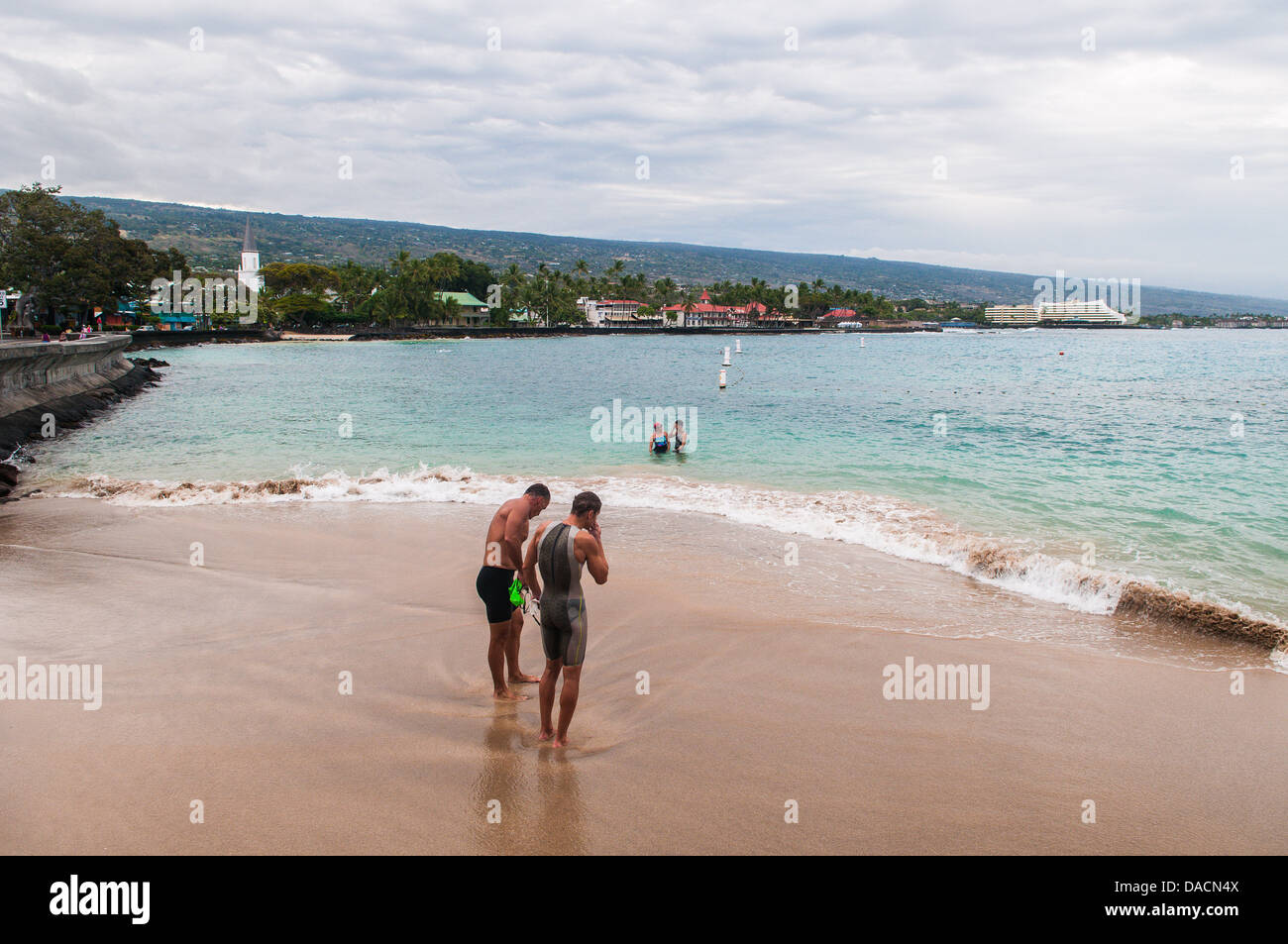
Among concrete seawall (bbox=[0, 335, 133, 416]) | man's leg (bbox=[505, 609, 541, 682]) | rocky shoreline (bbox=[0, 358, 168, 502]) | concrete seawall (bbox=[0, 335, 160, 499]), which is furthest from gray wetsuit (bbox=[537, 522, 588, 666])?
concrete seawall (bbox=[0, 335, 133, 416])

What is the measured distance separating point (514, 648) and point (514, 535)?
1071mm

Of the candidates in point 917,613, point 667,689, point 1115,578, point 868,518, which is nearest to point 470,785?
point 667,689

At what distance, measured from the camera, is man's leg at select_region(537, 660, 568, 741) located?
539 centimetres

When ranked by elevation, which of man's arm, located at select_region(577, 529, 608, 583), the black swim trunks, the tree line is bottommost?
the black swim trunks

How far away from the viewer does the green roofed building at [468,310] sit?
463 feet

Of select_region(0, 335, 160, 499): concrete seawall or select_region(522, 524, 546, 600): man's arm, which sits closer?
select_region(522, 524, 546, 600): man's arm

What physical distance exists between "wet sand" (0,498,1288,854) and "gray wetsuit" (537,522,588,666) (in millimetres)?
757

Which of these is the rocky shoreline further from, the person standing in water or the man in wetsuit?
the man in wetsuit

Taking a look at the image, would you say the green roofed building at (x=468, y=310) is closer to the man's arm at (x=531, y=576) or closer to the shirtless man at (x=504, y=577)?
the shirtless man at (x=504, y=577)

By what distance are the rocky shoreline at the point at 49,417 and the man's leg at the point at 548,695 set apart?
1424cm

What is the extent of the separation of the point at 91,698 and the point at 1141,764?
7862 mm

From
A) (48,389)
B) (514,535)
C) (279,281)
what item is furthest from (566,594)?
(279,281)

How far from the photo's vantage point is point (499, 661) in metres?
6.20
